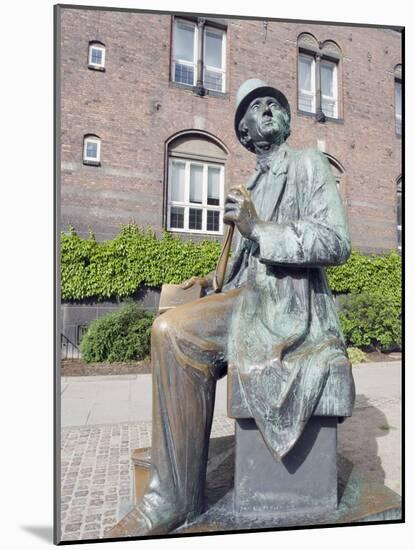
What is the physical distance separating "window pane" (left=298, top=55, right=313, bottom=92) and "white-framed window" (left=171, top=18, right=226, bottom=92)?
1652mm

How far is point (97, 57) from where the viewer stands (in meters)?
8.00

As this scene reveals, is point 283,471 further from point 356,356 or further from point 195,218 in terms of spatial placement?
point 195,218

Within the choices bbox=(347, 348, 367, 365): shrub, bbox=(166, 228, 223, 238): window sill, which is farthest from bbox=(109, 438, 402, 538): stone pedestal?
bbox=(166, 228, 223, 238): window sill

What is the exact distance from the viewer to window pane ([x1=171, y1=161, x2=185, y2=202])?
9145 millimetres

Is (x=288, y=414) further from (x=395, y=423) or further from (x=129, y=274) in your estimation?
(x=129, y=274)

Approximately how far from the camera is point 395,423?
13.9 feet

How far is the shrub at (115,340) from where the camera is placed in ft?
23.3

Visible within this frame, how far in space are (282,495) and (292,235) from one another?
112cm

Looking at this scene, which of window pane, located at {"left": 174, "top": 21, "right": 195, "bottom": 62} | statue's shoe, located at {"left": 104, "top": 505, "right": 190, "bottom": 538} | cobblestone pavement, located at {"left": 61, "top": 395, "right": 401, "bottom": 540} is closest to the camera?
statue's shoe, located at {"left": 104, "top": 505, "right": 190, "bottom": 538}

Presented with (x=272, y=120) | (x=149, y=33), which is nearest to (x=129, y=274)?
(x=149, y=33)

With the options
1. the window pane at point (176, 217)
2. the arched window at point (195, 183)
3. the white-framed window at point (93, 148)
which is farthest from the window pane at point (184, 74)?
the window pane at point (176, 217)

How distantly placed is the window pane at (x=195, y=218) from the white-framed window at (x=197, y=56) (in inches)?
104

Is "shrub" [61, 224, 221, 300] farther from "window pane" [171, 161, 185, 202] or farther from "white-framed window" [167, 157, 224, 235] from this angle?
"window pane" [171, 161, 185, 202]

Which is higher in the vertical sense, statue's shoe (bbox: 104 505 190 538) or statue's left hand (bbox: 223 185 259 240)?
statue's left hand (bbox: 223 185 259 240)
